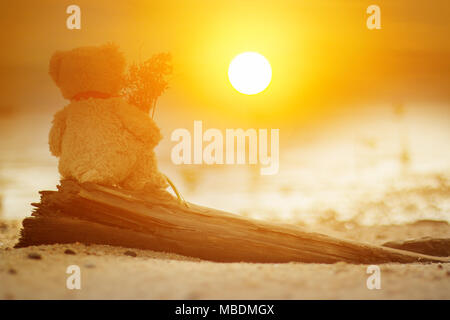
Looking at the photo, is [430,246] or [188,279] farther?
[430,246]

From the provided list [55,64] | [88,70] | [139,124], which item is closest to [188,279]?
[139,124]

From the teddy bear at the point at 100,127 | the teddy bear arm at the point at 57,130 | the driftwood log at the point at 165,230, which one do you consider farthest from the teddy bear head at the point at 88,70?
the driftwood log at the point at 165,230

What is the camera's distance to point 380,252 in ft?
20.7

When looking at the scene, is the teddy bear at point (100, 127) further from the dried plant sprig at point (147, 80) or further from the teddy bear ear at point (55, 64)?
the dried plant sprig at point (147, 80)

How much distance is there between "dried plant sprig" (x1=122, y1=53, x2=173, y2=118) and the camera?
652 centimetres

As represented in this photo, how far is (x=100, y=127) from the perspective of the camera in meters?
6.12

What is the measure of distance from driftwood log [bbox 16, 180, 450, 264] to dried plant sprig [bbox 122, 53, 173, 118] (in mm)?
1356

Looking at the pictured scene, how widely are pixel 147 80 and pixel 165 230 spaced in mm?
2098

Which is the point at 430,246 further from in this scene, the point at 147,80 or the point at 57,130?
the point at 57,130

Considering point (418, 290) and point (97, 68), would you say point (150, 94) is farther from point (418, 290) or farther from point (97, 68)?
point (418, 290)

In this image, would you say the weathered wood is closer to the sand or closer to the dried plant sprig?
the sand

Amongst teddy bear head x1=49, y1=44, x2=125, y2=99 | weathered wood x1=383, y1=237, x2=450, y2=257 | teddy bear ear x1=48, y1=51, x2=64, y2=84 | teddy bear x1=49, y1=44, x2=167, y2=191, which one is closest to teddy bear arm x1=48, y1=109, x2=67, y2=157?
teddy bear x1=49, y1=44, x2=167, y2=191

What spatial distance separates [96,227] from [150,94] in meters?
1.98

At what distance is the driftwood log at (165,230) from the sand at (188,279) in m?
0.31
